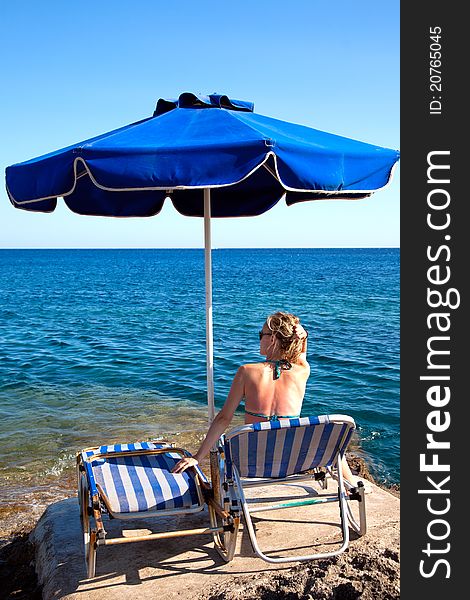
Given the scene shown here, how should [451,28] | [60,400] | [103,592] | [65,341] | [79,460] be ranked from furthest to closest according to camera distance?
1. [65,341]
2. [60,400]
3. [79,460]
4. [451,28]
5. [103,592]

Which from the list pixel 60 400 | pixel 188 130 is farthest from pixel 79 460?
pixel 60 400

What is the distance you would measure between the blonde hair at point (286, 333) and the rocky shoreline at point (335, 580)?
1182mm

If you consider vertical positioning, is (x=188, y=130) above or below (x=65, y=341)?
above

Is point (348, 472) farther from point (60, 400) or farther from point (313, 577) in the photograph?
point (60, 400)

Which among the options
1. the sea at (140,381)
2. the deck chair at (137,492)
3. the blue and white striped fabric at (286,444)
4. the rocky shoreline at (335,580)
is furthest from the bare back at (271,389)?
the sea at (140,381)

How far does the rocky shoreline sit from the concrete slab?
85 millimetres

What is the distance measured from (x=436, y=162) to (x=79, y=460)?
2.85 metres

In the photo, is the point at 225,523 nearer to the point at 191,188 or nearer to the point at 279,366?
the point at 279,366

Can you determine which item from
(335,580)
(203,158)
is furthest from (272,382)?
(203,158)

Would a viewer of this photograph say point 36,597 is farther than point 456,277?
Yes

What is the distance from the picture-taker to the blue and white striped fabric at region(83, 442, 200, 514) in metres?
3.70

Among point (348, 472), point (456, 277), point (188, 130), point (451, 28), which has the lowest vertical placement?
point (348, 472)

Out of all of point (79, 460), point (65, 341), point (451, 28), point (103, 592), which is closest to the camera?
point (103, 592)

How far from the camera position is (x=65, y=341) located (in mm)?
20266
